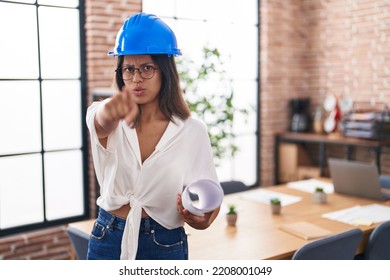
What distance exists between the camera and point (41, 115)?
3500 mm

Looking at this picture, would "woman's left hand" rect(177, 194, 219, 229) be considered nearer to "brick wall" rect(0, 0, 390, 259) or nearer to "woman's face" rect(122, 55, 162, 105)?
"woman's face" rect(122, 55, 162, 105)

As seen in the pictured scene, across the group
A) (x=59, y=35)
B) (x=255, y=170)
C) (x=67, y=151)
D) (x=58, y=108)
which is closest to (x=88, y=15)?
(x=59, y=35)

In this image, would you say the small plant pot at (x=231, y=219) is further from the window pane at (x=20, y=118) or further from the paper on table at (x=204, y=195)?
the window pane at (x=20, y=118)

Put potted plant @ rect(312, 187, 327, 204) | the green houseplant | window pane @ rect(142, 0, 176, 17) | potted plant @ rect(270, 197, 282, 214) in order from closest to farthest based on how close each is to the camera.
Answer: potted plant @ rect(270, 197, 282, 214), potted plant @ rect(312, 187, 327, 204), the green houseplant, window pane @ rect(142, 0, 176, 17)

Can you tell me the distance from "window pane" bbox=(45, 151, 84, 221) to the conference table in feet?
4.29

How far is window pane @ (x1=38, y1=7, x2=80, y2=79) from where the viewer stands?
3484 mm

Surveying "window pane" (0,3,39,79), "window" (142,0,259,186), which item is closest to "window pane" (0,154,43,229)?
"window pane" (0,3,39,79)

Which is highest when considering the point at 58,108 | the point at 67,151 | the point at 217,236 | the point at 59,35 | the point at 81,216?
the point at 59,35

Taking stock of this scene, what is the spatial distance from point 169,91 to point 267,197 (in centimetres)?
161

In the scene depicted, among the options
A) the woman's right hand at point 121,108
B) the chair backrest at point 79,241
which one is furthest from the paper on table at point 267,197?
the woman's right hand at point 121,108

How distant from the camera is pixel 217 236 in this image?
2242 millimetres

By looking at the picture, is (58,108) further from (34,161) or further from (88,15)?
(88,15)

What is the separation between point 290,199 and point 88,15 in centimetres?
199
